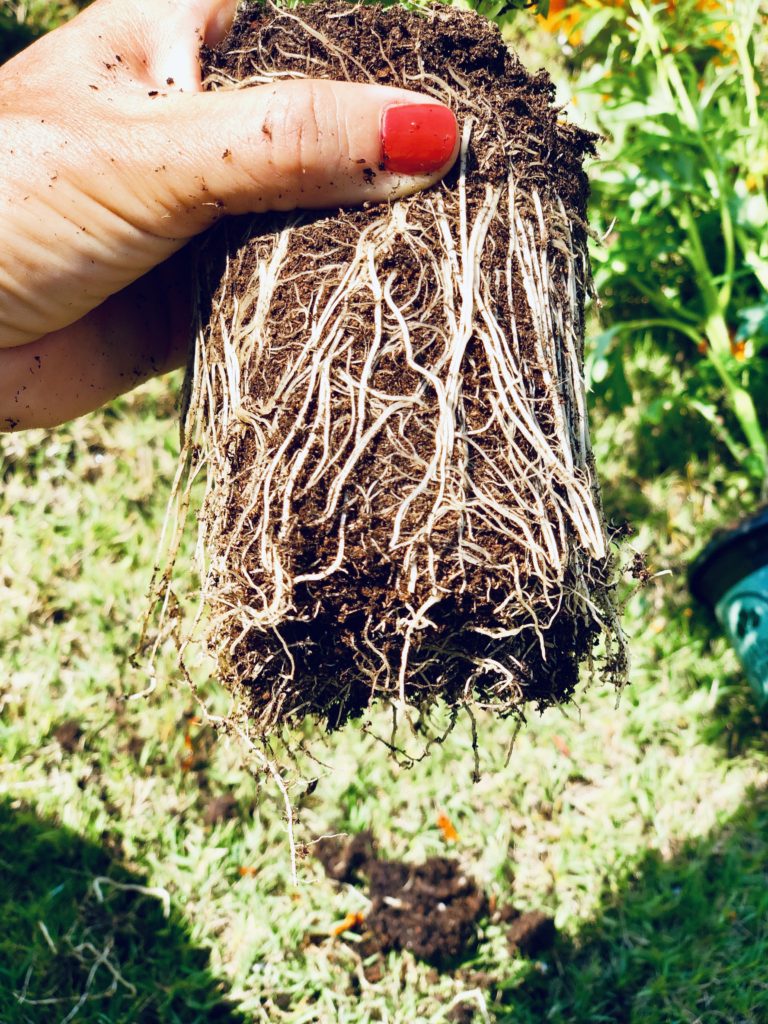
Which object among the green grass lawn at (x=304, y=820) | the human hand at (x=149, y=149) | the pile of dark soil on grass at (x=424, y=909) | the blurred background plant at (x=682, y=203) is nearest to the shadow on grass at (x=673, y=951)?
the green grass lawn at (x=304, y=820)

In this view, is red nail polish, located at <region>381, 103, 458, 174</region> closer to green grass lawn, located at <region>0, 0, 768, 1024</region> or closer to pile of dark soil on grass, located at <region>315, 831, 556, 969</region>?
green grass lawn, located at <region>0, 0, 768, 1024</region>

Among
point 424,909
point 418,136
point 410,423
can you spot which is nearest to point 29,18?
point 418,136

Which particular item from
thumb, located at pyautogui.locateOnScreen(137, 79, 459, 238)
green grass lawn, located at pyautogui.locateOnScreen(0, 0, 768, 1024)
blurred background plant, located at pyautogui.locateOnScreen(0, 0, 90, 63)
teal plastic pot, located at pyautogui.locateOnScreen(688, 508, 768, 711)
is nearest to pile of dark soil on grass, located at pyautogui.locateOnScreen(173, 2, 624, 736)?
thumb, located at pyautogui.locateOnScreen(137, 79, 459, 238)

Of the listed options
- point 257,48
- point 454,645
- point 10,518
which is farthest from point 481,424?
point 10,518

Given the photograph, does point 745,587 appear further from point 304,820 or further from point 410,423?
point 410,423

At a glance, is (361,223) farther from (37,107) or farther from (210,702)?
(210,702)

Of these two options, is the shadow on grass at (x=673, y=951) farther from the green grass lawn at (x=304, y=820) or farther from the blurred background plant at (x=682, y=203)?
the blurred background plant at (x=682, y=203)
